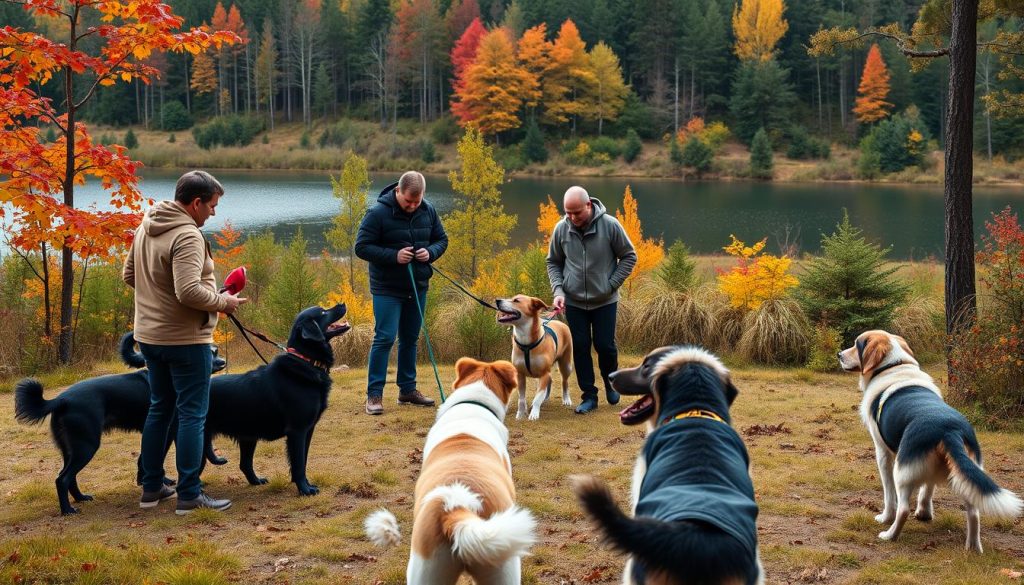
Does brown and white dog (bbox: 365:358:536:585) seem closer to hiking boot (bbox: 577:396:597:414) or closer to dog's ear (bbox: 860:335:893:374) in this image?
dog's ear (bbox: 860:335:893:374)

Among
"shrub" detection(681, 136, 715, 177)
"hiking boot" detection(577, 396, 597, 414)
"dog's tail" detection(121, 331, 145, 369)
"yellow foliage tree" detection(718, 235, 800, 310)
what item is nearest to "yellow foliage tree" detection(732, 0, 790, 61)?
"shrub" detection(681, 136, 715, 177)

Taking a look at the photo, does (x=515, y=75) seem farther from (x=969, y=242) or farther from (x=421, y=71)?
(x=969, y=242)

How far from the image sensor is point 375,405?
7.38 m

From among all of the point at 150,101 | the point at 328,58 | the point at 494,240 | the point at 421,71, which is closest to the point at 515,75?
the point at 421,71

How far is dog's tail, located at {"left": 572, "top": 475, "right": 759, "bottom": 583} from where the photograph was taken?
2336mm

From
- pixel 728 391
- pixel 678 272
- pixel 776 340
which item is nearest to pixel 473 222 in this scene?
pixel 678 272

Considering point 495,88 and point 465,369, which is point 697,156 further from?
point 465,369

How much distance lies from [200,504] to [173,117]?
69264 mm

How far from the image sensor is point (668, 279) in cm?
1222

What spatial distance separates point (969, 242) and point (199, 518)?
7266 millimetres

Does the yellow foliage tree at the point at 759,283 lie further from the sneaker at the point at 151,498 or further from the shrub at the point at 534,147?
the shrub at the point at 534,147

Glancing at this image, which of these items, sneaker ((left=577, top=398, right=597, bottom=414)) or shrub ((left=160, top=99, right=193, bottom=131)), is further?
shrub ((left=160, top=99, right=193, bottom=131))

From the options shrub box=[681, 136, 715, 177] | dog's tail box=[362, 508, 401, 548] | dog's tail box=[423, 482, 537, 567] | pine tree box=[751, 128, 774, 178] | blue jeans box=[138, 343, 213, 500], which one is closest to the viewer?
dog's tail box=[423, 482, 537, 567]

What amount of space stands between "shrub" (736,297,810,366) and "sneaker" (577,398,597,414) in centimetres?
377
